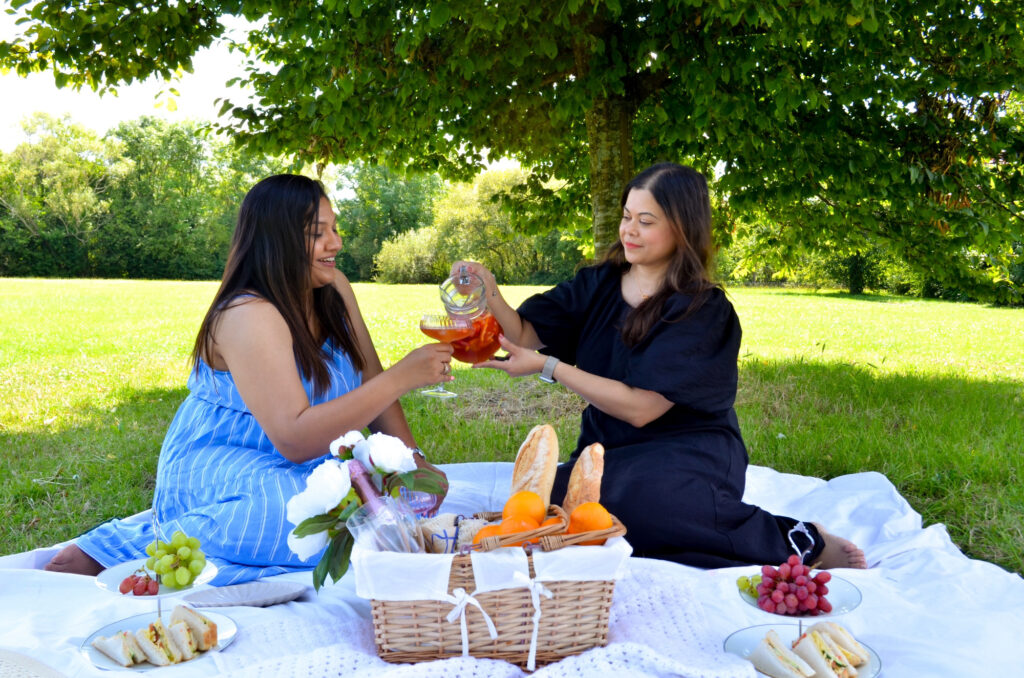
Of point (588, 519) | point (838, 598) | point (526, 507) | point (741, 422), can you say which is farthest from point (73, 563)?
point (741, 422)

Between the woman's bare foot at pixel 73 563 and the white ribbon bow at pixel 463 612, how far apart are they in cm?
175

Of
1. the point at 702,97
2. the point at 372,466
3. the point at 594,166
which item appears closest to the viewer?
the point at 372,466

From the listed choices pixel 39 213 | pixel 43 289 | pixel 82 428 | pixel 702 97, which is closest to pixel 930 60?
pixel 702 97

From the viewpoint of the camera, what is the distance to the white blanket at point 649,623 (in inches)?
92.6

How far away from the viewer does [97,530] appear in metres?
3.31

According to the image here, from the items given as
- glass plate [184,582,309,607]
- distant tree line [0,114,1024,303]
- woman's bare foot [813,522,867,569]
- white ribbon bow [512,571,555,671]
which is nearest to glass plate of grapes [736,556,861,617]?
white ribbon bow [512,571,555,671]

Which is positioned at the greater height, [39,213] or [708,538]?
[39,213]

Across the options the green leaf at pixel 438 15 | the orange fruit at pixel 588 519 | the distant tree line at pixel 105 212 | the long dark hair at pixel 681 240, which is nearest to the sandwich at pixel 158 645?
the orange fruit at pixel 588 519

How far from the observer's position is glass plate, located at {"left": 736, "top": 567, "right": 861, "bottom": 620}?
2.39 meters

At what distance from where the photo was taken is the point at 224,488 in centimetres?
315

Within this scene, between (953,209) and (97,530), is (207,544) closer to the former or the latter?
(97,530)

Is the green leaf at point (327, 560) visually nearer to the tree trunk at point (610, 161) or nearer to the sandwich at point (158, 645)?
the sandwich at point (158, 645)

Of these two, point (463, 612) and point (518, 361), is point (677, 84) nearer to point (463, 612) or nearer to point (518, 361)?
point (518, 361)

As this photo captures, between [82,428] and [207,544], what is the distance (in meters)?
4.08
